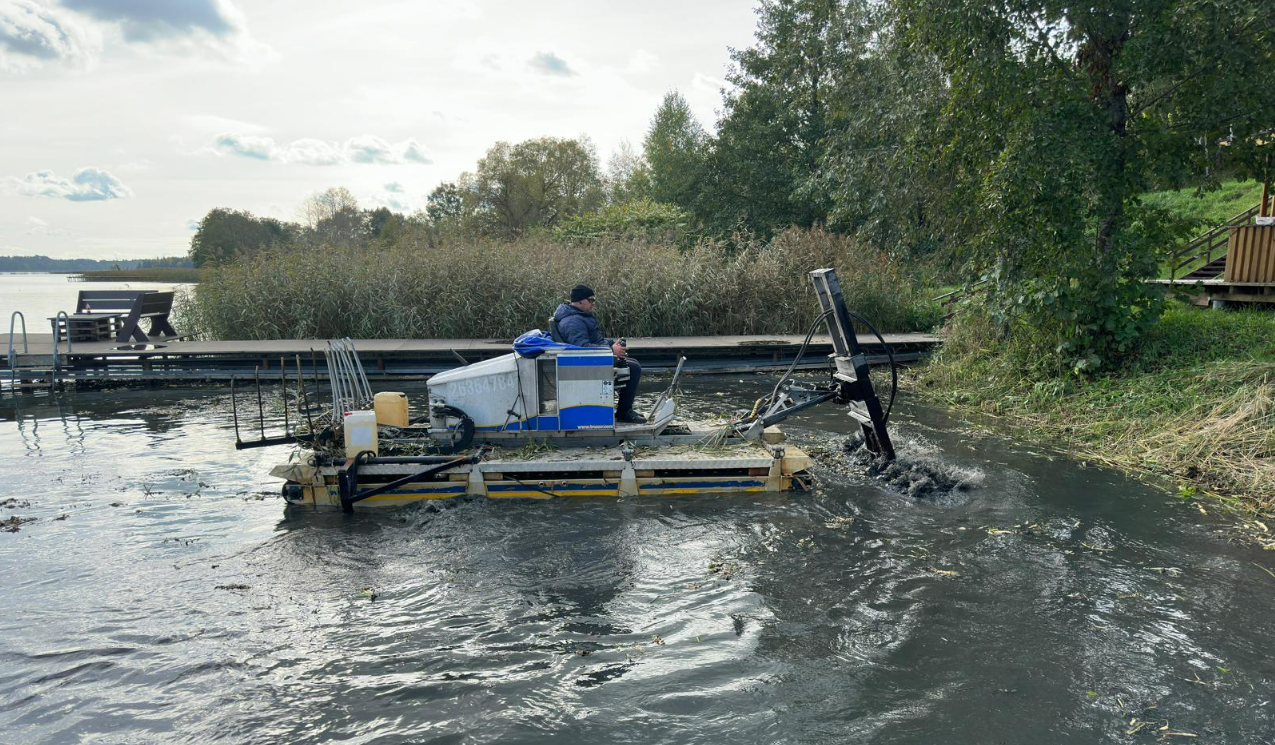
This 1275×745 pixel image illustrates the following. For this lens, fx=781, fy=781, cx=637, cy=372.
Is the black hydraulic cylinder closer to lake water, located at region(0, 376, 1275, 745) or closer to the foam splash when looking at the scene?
the foam splash

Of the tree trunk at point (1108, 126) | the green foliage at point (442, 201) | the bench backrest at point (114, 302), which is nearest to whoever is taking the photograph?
the tree trunk at point (1108, 126)

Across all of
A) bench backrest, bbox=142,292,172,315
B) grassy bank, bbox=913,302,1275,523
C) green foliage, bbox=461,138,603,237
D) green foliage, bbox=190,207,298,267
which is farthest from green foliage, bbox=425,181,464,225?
grassy bank, bbox=913,302,1275,523

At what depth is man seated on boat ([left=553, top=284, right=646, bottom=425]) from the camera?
7.47m

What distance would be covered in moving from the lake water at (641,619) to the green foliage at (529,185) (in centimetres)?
3564

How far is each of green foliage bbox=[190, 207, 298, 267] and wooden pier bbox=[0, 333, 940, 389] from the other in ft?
9.12

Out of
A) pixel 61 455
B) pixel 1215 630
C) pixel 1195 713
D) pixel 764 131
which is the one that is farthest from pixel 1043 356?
pixel 764 131

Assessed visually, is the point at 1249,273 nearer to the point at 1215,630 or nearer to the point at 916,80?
the point at 916,80

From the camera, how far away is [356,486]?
6.73m

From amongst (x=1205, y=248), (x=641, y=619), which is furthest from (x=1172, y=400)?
(x=1205, y=248)

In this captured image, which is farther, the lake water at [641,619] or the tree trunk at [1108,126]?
the tree trunk at [1108,126]

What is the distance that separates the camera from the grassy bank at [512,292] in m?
15.3

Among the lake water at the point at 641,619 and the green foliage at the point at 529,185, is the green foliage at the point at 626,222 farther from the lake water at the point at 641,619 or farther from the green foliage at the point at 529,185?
the green foliage at the point at 529,185

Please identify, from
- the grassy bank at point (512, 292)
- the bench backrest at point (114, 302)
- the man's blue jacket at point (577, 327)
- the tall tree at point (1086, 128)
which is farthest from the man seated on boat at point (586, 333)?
the bench backrest at point (114, 302)

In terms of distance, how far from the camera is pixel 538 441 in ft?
24.3
